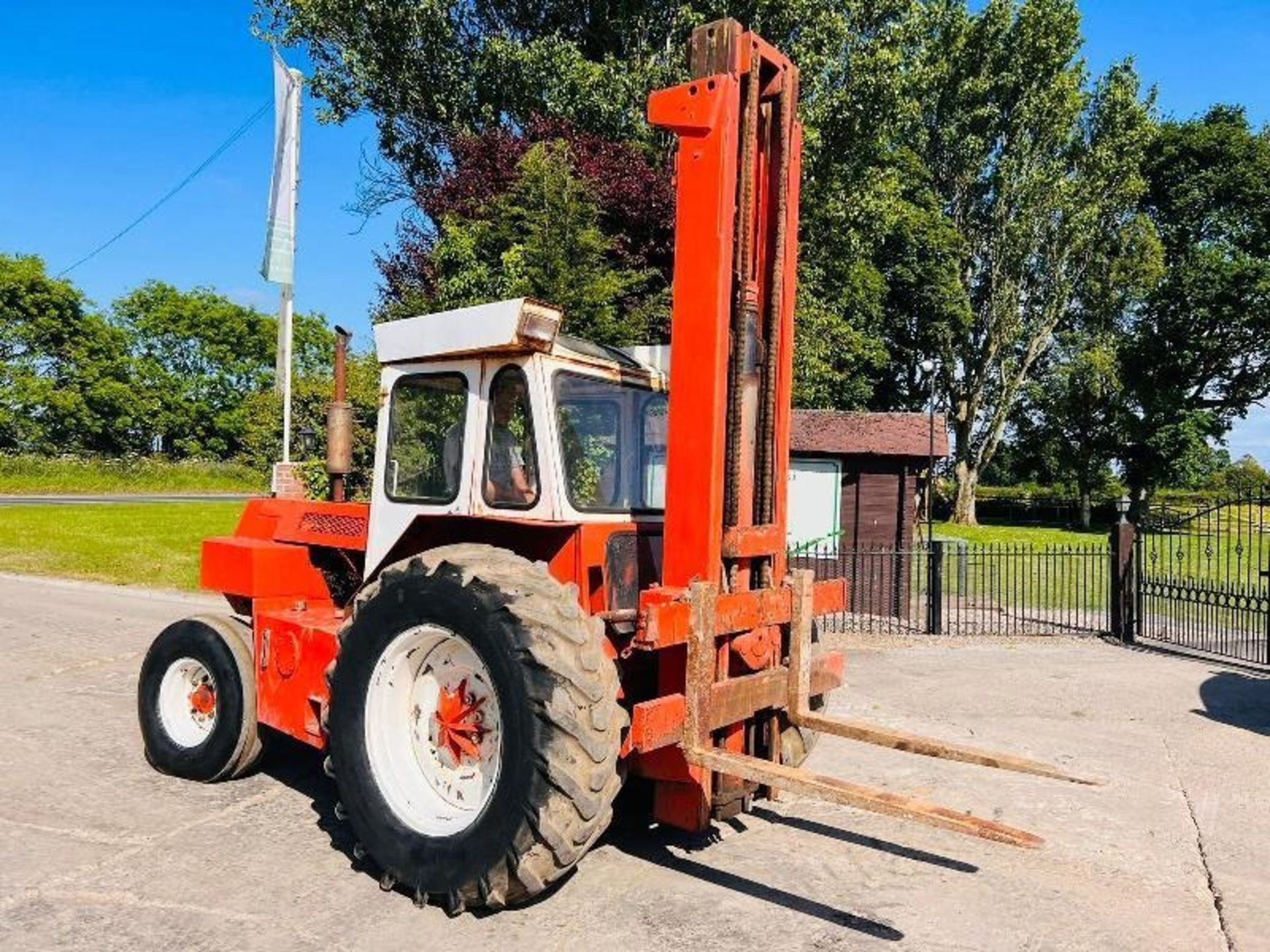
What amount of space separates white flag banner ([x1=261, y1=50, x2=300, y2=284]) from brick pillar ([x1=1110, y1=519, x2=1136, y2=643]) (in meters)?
12.1

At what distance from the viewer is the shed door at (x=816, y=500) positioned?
13289 mm

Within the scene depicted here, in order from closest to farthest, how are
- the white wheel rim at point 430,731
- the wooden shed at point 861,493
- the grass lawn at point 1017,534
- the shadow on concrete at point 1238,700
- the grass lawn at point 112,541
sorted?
the white wheel rim at point 430,731 → the shadow on concrete at point 1238,700 → the wooden shed at point 861,493 → the grass lawn at point 112,541 → the grass lawn at point 1017,534

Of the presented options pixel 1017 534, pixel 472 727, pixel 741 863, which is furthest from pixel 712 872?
pixel 1017 534

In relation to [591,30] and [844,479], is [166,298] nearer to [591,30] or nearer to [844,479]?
[591,30]

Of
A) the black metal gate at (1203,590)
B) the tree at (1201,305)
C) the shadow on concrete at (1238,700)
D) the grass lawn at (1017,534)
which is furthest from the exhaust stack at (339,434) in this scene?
the tree at (1201,305)

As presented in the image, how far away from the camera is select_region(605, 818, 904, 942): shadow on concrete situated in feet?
12.7

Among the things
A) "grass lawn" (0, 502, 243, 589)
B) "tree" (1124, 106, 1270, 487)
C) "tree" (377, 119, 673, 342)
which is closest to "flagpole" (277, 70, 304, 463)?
"tree" (377, 119, 673, 342)

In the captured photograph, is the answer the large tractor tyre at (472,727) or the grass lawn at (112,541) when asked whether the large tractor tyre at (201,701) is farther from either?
the grass lawn at (112,541)

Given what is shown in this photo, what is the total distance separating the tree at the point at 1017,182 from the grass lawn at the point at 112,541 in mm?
20716

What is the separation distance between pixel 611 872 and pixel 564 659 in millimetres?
1386

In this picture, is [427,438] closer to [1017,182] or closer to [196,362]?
[1017,182]

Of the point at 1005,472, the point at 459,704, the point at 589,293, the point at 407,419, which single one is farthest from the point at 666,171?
the point at 1005,472

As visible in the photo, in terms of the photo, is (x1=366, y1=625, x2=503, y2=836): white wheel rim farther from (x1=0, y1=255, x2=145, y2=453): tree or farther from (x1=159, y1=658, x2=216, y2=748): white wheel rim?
(x1=0, y1=255, x2=145, y2=453): tree

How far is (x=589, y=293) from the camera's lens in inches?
464
